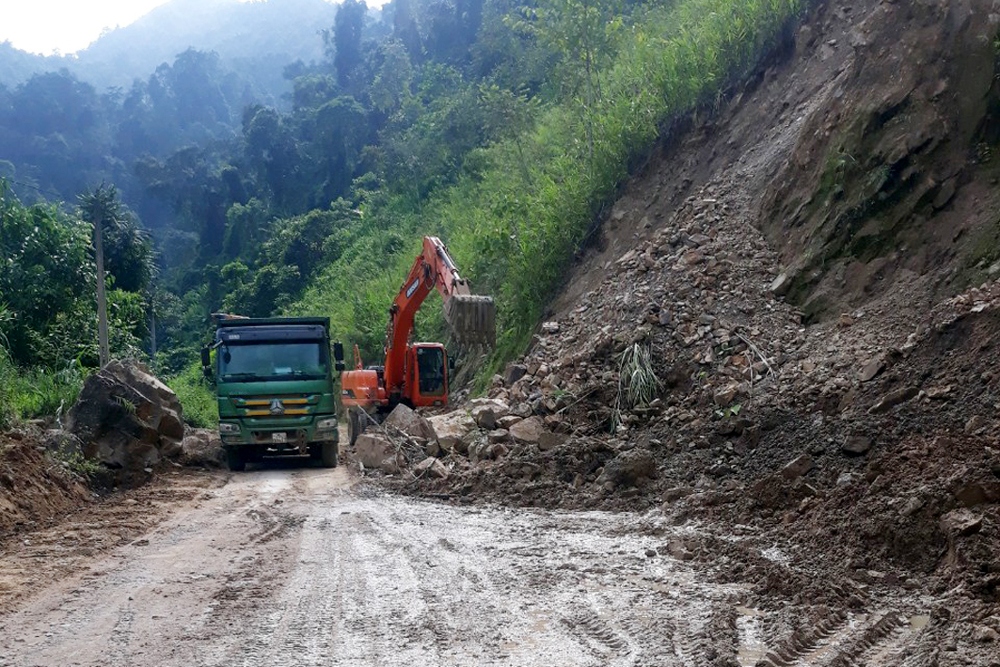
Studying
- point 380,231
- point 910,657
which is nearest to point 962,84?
point 910,657

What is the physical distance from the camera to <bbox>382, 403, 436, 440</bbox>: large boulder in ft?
47.3

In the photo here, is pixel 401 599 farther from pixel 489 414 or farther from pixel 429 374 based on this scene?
pixel 429 374

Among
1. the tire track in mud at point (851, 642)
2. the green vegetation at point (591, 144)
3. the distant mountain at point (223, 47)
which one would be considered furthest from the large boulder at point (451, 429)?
the distant mountain at point (223, 47)

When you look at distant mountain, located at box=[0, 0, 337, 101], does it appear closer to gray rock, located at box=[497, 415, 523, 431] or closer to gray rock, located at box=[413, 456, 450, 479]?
gray rock, located at box=[497, 415, 523, 431]

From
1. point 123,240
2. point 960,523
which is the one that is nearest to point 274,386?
point 960,523

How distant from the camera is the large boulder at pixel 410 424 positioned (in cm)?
1441

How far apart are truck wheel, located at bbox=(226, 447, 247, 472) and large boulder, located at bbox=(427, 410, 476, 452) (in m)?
3.86

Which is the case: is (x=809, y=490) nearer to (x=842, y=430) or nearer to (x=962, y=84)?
(x=842, y=430)

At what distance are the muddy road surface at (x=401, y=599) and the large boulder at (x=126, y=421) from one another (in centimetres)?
346

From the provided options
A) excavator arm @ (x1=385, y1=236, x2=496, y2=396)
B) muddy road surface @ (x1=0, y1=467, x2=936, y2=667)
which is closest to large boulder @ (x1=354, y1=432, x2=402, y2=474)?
excavator arm @ (x1=385, y1=236, x2=496, y2=396)

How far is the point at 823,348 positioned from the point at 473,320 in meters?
4.89

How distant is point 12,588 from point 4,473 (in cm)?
358

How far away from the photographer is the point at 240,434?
1612 cm

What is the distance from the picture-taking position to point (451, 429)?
14000 mm
